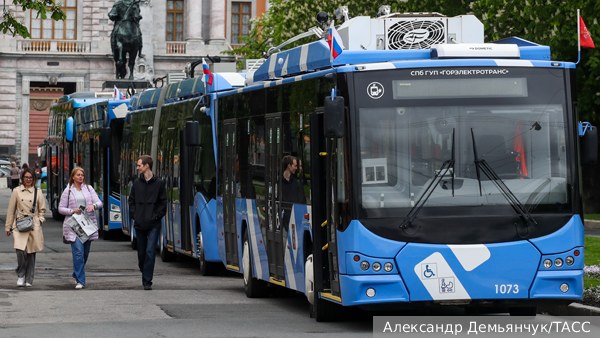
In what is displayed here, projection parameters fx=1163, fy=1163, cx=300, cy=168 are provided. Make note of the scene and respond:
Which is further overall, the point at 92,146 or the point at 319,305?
the point at 92,146

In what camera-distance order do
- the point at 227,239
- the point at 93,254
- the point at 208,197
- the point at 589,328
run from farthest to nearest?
the point at 93,254, the point at 208,197, the point at 227,239, the point at 589,328

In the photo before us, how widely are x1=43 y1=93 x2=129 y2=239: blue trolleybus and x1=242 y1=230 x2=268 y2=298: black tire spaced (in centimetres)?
907

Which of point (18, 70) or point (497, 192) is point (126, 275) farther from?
point (18, 70)

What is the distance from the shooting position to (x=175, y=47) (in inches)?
2694

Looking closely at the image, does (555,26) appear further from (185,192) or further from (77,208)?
(77,208)

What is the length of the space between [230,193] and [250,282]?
1.29 metres

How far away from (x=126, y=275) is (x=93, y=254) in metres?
4.65

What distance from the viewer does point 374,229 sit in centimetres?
970

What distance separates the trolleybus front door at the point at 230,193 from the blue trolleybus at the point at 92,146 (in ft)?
26.6

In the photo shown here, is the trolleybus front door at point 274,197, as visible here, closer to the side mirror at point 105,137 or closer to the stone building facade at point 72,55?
the side mirror at point 105,137

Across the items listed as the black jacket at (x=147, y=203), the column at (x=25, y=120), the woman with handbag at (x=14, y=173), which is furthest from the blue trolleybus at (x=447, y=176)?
the column at (x=25, y=120)

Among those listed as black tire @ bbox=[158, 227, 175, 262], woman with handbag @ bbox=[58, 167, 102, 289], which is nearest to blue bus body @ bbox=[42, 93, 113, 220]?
black tire @ bbox=[158, 227, 175, 262]

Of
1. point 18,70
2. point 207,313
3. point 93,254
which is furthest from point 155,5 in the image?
point 207,313

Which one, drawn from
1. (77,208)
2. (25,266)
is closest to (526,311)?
(77,208)
